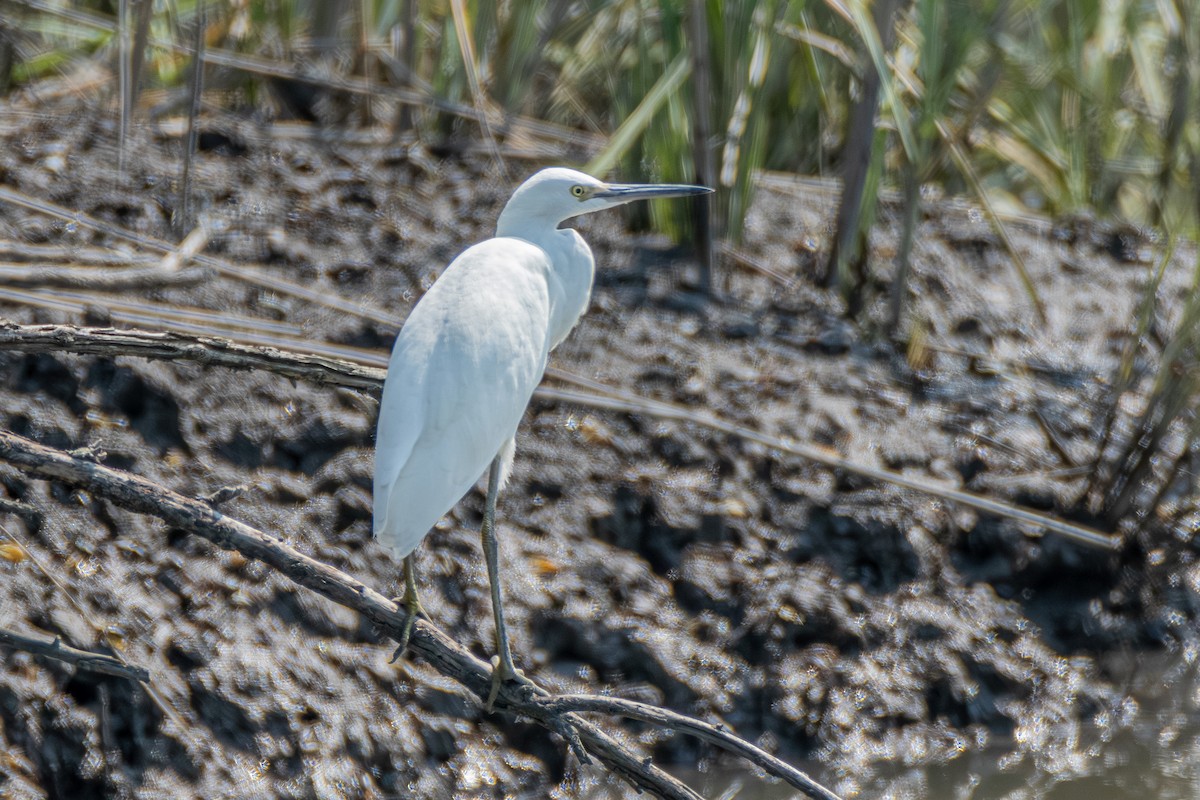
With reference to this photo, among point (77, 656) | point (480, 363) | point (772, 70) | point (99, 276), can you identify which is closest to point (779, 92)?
point (772, 70)

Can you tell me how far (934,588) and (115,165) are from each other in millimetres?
2735

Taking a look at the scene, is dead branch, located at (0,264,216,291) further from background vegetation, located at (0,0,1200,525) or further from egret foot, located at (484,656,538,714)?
egret foot, located at (484,656,538,714)

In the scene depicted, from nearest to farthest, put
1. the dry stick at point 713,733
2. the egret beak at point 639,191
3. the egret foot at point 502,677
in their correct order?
the dry stick at point 713,733 → the egret foot at point 502,677 → the egret beak at point 639,191

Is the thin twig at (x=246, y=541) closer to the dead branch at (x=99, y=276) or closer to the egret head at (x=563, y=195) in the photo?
the egret head at (x=563, y=195)

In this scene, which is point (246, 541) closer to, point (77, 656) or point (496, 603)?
point (77, 656)

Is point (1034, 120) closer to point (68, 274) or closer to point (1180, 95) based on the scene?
point (1180, 95)

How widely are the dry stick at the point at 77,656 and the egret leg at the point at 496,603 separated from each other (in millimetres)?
589

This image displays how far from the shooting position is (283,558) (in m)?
2.02

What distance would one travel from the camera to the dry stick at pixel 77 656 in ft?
6.56

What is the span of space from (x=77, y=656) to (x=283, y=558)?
13.9 inches

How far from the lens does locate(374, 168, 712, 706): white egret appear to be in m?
2.16

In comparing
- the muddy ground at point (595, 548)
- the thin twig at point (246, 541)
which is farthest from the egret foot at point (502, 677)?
the muddy ground at point (595, 548)

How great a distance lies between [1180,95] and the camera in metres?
4.09

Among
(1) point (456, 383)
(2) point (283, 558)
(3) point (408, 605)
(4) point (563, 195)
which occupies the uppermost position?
(4) point (563, 195)
